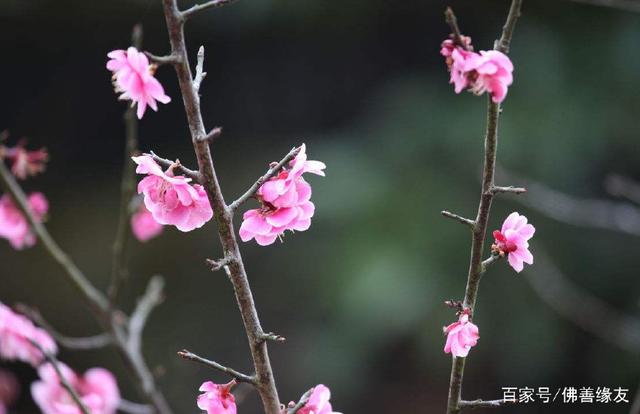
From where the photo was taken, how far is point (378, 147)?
11.7ft

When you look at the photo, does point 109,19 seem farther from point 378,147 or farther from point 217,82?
point 378,147

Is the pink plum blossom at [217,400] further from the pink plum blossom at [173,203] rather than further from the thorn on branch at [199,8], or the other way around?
the thorn on branch at [199,8]

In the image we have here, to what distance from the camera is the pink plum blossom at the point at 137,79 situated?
650mm

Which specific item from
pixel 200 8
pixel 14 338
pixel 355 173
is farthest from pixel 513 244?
pixel 355 173

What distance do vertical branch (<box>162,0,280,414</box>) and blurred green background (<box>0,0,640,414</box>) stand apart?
5.67ft

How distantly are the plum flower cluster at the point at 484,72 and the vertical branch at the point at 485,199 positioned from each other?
0.02 m

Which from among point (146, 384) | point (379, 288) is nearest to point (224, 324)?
point (379, 288)

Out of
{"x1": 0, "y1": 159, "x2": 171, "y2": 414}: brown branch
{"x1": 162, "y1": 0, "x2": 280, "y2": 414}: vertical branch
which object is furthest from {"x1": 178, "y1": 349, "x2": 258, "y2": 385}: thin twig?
{"x1": 0, "y1": 159, "x2": 171, "y2": 414}: brown branch

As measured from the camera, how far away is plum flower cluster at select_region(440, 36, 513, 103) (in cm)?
64

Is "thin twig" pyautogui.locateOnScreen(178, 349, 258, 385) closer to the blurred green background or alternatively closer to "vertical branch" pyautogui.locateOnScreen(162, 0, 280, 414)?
"vertical branch" pyautogui.locateOnScreen(162, 0, 280, 414)

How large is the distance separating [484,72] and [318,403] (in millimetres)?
313

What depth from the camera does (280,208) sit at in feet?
2.28

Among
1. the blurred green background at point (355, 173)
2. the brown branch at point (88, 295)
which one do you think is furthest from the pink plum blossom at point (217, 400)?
the blurred green background at point (355, 173)

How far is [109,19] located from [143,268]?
128cm
